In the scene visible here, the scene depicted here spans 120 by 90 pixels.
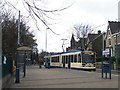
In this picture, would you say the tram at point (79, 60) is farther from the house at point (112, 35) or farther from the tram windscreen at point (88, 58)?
the house at point (112, 35)

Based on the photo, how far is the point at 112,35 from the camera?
88.2 m

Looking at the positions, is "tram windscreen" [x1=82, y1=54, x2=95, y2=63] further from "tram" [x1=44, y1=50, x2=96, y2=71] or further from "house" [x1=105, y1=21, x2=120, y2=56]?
"house" [x1=105, y1=21, x2=120, y2=56]

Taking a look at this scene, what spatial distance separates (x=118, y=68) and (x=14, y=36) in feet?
93.5

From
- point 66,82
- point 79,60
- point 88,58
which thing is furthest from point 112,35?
point 66,82

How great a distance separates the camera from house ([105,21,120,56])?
84850mm

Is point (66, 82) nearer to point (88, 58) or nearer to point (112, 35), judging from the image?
point (88, 58)

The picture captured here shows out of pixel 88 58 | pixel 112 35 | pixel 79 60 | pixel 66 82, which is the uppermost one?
pixel 112 35

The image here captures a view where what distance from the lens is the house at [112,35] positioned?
278 feet

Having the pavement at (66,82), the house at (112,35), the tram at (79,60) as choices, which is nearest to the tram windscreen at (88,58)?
the tram at (79,60)

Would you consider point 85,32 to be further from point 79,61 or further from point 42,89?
point 42,89

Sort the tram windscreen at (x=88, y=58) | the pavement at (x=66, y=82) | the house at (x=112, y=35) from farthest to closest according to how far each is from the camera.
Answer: the house at (x=112, y=35)
the tram windscreen at (x=88, y=58)
the pavement at (x=66, y=82)

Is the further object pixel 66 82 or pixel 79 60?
pixel 79 60

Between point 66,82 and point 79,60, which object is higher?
point 79,60

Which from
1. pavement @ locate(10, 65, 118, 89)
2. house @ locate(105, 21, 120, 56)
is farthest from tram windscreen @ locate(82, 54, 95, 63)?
house @ locate(105, 21, 120, 56)
